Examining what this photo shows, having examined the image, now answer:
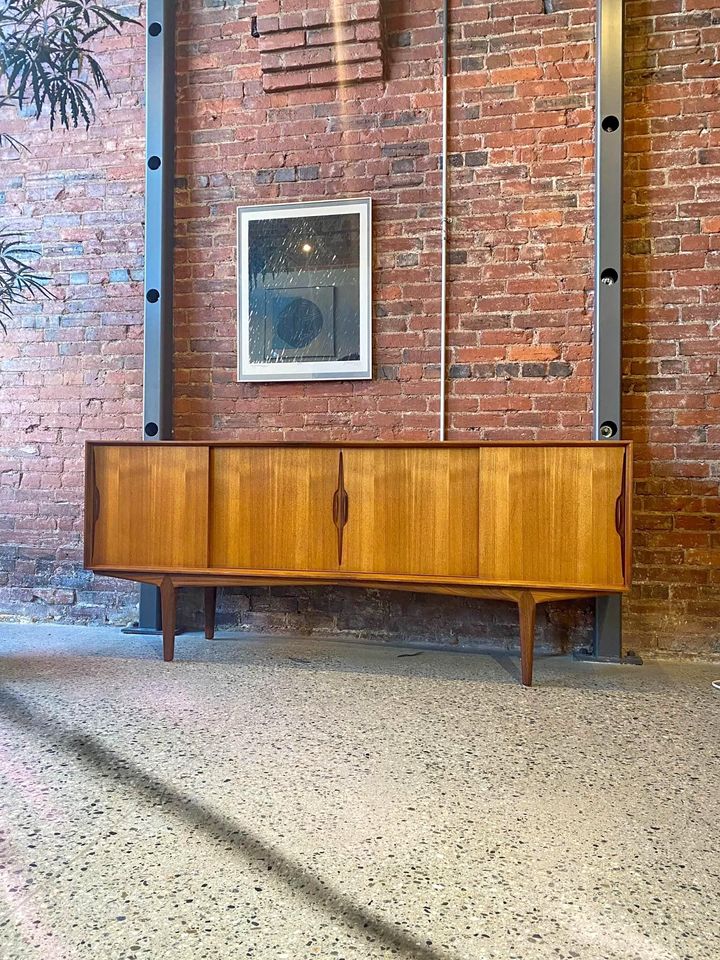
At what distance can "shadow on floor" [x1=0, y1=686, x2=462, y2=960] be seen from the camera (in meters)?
1.08

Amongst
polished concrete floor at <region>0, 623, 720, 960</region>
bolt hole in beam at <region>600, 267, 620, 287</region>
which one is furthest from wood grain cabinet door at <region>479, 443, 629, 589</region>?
bolt hole in beam at <region>600, 267, 620, 287</region>

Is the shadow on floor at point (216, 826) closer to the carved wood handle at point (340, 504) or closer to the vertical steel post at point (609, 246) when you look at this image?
the carved wood handle at point (340, 504)

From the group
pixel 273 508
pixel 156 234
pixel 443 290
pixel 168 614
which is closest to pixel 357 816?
pixel 273 508

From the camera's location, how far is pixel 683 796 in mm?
1567

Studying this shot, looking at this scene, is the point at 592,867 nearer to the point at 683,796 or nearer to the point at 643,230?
the point at 683,796

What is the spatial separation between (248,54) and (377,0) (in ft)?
2.16

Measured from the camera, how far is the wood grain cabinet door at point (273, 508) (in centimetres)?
257

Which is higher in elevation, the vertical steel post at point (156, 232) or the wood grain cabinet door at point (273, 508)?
the vertical steel post at point (156, 232)

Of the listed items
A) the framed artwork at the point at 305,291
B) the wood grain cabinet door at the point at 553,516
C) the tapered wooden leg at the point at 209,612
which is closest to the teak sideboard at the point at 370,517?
the wood grain cabinet door at the point at 553,516

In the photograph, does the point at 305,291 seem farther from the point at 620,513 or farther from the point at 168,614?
the point at 620,513

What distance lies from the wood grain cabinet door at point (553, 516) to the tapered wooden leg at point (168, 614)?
125 cm

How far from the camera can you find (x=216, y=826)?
1.41 meters

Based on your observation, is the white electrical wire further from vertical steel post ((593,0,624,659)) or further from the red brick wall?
vertical steel post ((593,0,624,659))

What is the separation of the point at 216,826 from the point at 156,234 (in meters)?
2.66
